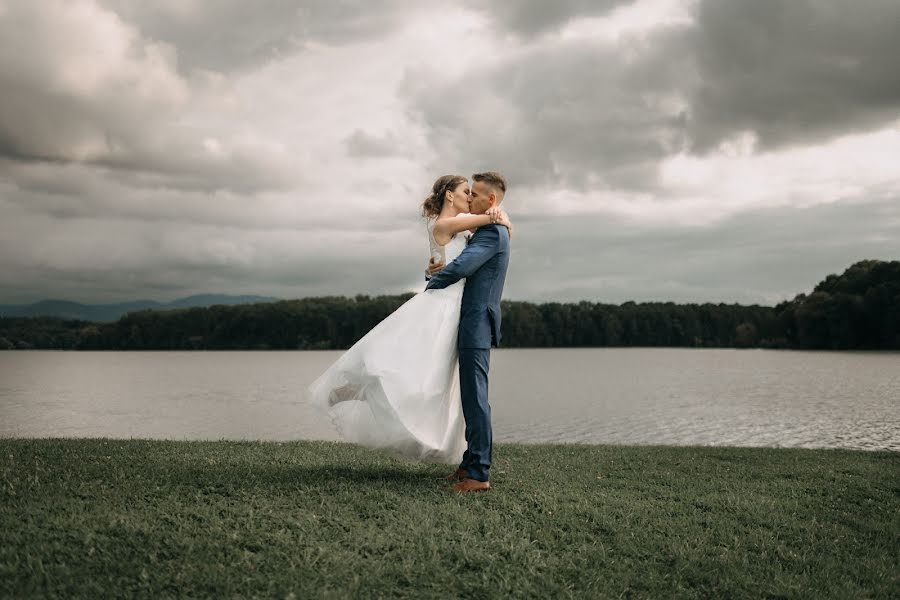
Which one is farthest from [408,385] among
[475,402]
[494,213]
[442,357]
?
[494,213]

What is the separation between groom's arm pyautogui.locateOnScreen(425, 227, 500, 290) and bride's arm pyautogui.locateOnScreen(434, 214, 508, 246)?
4.8 inches

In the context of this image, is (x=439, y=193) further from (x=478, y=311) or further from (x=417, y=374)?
(x=417, y=374)

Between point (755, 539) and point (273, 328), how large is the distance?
138358 millimetres

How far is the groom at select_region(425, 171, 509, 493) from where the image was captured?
6.91 metres

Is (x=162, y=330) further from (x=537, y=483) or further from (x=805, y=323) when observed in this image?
(x=537, y=483)

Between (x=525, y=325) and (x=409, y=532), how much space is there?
144499 millimetres

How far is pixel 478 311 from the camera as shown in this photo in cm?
704

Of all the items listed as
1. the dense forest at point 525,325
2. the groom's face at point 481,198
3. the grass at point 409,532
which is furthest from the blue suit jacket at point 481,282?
the dense forest at point 525,325

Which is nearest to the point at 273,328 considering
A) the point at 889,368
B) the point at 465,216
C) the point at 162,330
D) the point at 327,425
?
the point at 162,330

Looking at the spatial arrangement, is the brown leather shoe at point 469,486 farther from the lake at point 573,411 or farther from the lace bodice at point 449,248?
the lake at point 573,411

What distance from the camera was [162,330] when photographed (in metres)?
147

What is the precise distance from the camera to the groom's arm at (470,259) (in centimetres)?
684

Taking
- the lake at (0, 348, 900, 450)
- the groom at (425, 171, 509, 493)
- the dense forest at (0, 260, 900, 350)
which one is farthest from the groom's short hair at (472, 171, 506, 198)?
the dense forest at (0, 260, 900, 350)

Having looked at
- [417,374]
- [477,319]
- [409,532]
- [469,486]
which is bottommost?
[409,532]
